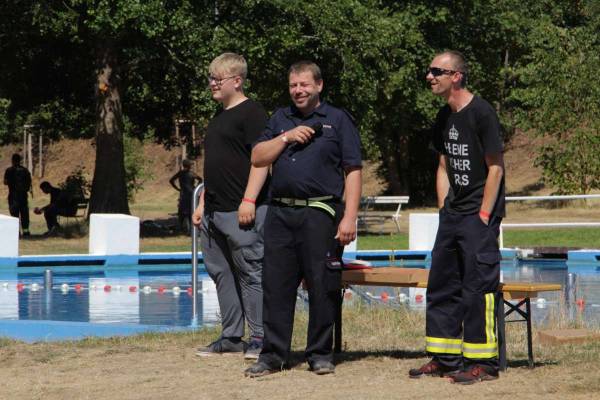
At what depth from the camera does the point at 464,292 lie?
7.61 m

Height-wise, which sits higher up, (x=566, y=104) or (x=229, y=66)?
(x=566, y=104)

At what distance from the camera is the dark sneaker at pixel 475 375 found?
24.5ft

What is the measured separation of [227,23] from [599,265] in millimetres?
9151

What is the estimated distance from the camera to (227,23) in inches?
1013

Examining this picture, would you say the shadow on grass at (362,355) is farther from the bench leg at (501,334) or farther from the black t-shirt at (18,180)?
the black t-shirt at (18,180)

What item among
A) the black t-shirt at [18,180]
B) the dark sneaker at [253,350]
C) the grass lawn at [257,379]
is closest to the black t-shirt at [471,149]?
the grass lawn at [257,379]

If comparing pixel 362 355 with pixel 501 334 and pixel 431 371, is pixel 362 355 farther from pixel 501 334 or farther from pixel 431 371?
pixel 501 334

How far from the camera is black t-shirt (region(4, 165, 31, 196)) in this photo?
91.6 ft

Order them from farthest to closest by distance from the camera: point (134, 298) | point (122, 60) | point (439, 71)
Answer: point (122, 60) < point (134, 298) < point (439, 71)

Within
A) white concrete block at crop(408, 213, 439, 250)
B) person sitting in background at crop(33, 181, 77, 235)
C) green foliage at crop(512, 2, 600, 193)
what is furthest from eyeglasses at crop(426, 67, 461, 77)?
green foliage at crop(512, 2, 600, 193)

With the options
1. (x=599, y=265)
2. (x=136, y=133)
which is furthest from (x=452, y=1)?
(x=599, y=265)

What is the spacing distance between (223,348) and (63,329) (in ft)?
8.54

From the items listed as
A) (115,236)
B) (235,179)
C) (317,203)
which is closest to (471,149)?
(317,203)

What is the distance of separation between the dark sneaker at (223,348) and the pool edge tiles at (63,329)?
1.68 m
